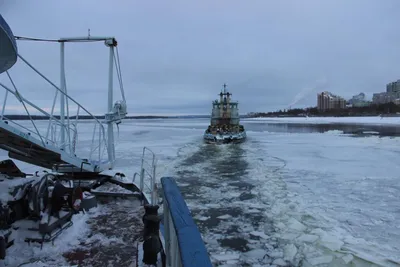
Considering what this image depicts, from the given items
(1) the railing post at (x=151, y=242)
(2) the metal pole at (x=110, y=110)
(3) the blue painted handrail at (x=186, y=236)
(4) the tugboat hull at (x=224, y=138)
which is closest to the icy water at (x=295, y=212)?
(1) the railing post at (x=151, y=242)

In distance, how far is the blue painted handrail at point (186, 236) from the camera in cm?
129

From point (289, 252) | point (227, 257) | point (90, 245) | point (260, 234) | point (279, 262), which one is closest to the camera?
point (90, 245)

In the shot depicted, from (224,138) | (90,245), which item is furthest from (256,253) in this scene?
(224,138)

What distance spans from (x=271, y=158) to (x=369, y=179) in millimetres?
5571

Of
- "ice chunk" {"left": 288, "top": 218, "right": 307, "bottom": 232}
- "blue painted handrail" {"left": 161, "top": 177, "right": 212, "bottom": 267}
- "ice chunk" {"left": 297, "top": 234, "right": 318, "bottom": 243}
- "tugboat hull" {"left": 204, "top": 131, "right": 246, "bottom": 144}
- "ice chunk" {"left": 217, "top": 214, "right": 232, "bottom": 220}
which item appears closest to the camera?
"blue painted handrail" {"left": 161, "top": 177, "right": 212, "bottom": 267}

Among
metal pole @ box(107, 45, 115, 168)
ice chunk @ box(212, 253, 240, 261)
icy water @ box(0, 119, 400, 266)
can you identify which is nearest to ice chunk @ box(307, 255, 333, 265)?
icy water @ box(0, 119, 400, 266)

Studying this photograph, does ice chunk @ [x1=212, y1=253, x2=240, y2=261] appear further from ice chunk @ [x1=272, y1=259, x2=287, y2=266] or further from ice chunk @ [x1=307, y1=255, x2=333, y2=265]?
ice chunk @ [x1=307, y1=255, x2=333, y2=265]

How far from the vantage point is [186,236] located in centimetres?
148

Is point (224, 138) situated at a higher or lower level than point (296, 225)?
higher

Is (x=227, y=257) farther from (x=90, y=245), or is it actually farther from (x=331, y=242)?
(x=90, y=245)

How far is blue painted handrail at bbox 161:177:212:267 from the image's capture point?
1289 millimetres

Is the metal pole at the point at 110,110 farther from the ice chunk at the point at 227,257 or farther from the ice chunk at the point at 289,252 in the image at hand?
the ice chunk at the point at 289,252

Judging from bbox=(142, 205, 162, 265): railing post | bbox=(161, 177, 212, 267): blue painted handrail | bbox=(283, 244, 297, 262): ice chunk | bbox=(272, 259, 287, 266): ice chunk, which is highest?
bbox=(161, 177, 212, 267): blue painted handrail

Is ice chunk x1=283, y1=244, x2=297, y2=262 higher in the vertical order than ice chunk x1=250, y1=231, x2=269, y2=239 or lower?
lower
